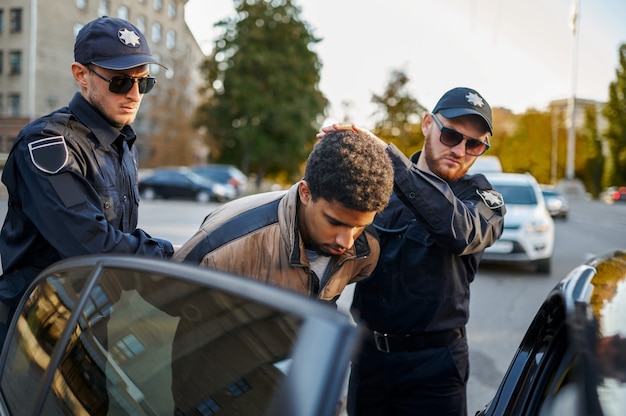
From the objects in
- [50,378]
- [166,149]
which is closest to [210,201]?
[166,149]

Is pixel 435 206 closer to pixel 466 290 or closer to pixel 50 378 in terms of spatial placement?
pixel 466 290

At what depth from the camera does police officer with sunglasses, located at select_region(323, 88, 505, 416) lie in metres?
2.18

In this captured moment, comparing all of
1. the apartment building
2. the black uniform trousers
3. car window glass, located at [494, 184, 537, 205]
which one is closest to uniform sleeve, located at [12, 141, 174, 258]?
the black uniform trousers

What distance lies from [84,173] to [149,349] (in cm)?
103

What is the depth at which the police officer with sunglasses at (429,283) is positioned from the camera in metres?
2.18

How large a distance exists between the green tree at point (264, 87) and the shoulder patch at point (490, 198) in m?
36.7

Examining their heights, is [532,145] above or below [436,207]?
below

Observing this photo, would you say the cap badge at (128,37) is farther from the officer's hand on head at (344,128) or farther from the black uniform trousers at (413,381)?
the black uniform trousers at (413,381)

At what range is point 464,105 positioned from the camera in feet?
7.76

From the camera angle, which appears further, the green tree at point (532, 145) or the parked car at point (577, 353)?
the green tree at point (532, 145)

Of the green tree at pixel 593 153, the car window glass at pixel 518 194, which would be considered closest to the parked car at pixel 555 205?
the car window glass at pixel 518 194

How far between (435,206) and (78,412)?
4.36ft

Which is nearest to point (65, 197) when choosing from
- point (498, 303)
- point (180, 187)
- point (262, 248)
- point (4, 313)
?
point (4, 313)

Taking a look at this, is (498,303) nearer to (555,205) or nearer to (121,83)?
(121,83)
